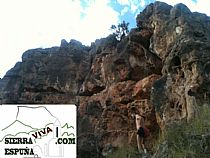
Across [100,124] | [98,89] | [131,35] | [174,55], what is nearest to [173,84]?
[174,55]

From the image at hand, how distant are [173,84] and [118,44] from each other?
23.9 ft

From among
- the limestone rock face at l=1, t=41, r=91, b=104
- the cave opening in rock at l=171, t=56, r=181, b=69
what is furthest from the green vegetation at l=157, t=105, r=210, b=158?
the limestone rock face at l=1, t=41, r=91, b=104

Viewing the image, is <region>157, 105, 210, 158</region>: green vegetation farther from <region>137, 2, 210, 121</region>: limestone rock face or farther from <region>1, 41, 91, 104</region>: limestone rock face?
<region>1, 41, 91, 104</region>: limestone rock face

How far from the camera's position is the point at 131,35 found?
2070 cm

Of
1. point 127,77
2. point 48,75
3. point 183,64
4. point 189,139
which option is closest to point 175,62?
point 183,64

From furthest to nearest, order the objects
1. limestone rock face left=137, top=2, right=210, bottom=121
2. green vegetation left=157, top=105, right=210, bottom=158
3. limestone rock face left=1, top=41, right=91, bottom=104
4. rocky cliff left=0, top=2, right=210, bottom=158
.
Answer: limestone rock face left=1, top=41, right=91, bottom=104 → rocky cliff left=0, top=2, right=210, bottom=158 → limestone rock face left=137, top=2, right=210, bottom=121 → green vegetation left=157, top=105, right=210, bottom=158

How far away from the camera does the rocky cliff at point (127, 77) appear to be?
14.3 meters

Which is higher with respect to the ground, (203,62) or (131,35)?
(131,35)

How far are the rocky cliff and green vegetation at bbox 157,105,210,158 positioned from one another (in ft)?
6.71

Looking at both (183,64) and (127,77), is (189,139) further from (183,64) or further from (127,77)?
(127,77)

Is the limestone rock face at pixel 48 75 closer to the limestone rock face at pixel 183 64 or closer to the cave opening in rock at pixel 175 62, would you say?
the limestone rock face at pixel 183 64

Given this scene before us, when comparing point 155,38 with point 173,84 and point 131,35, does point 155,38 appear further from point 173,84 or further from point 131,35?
point 173,84

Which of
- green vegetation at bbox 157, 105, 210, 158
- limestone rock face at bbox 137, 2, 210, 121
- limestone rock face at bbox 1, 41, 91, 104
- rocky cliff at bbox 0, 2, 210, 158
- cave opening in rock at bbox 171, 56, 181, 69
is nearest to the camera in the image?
green vegetation at bbox 157, 105, 210, 158

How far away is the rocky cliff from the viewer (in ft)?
46.9
